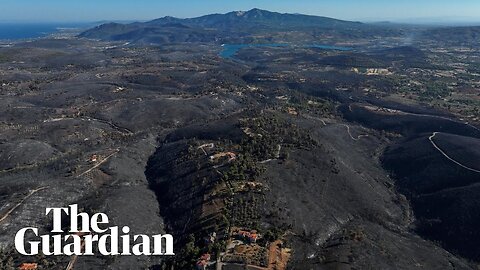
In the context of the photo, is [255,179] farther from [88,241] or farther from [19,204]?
[19,204]

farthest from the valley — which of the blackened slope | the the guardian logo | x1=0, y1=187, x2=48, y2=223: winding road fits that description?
the the guardian logo

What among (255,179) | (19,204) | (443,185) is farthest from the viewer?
(443,185)

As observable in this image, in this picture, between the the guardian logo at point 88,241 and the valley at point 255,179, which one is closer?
the the guardian logo at point 88,241

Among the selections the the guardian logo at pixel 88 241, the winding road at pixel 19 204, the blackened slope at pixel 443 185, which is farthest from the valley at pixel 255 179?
the the guardian logo at pixel 88 241

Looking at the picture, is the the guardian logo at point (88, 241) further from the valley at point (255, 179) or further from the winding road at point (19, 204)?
the winding road at point (19, 204)

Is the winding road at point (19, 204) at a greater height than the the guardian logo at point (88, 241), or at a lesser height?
greater

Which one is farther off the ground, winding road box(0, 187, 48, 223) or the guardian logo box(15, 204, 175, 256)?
winding road box(0, 187, 48, 223)

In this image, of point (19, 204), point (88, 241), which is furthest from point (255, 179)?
point (19, 204)

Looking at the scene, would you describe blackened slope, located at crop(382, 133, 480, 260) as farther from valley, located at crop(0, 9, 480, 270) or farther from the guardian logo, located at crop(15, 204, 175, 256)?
the guardian logo, located at crop(15, 204, 175, 256)
